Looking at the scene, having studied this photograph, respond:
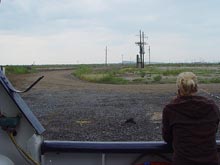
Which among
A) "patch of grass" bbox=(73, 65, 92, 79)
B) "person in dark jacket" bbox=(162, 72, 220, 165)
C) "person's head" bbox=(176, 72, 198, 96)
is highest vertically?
"person's head" bbox=(176, 72, 198, 96)

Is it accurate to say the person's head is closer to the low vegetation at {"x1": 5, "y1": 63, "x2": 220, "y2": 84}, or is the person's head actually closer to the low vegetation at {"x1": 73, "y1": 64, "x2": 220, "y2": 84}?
the low vegetation at {"x1": 5, "y1": 63, "x2": 220, "y2": 84}

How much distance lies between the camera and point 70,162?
12.5 ft

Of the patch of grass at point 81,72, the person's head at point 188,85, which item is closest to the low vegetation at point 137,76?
the patch of grass at point 81,72

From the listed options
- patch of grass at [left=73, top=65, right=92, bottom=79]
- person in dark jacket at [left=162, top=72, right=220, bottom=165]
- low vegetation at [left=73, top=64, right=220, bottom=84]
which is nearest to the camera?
person in dark jacket at [left=162, top=72, right=220, bottom=165]

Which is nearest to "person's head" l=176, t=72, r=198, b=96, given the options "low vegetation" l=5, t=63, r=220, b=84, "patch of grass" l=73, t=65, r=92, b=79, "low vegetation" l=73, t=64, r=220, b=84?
"low vegetation" l=5, t=63, r=220, b=84

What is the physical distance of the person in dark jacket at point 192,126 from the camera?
11.2 feet

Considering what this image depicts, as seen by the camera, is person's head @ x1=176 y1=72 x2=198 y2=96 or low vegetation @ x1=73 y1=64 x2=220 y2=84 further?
low vegetation @ x1=73 y1=64 x2=220 y2=84

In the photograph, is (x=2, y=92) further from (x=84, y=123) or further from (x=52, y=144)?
(x=84, y=123)

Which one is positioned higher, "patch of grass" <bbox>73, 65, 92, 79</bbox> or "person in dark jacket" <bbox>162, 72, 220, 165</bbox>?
"person in dark jacket" <bbox>162, 72, 220, 165</bbox>

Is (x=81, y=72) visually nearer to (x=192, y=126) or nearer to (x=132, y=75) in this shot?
(x=132, y=75)

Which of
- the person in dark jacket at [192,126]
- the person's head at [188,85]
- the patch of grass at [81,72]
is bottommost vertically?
the patch of grass at [81,72]

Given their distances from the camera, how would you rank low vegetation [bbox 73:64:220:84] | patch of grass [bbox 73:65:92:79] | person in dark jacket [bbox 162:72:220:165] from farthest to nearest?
patch of grass [bbox 73:65:92:79] < low vegetation [bbox 73:64:220:84] < person in dark jacket [bbox 162:72:220:165]

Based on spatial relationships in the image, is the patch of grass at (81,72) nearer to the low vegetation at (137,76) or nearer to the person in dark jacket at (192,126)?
the low vegetation at (137,76)

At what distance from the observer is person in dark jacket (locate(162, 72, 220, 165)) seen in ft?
11.2
